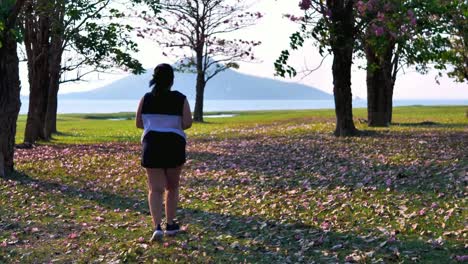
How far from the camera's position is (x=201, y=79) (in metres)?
58.4

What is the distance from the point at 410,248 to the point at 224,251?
2.84 m

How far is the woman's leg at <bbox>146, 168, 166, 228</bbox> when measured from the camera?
9.58 m

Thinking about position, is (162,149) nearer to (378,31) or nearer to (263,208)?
(263,208)

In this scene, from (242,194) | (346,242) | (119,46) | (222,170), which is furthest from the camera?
(119,46)

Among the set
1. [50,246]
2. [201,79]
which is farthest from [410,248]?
[201,79]

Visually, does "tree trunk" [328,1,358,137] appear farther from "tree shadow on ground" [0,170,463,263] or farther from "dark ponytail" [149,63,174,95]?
"dark ponytail" [149,63,174,95]

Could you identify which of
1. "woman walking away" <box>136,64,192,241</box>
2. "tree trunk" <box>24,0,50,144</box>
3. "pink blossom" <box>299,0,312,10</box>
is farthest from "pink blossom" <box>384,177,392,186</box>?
"tree trunk" <box>24,0,50,144</box>

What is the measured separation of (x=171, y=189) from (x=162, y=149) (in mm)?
824

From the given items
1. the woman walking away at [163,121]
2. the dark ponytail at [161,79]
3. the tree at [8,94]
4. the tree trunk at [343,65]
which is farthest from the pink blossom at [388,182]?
the tree at [8,94]

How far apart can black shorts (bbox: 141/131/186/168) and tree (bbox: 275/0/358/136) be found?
12.8 metres

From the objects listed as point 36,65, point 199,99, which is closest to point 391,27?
point 36,65

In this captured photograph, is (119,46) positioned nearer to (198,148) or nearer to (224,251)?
(198,148)

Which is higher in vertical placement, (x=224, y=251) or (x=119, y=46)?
(x=119, y=46)

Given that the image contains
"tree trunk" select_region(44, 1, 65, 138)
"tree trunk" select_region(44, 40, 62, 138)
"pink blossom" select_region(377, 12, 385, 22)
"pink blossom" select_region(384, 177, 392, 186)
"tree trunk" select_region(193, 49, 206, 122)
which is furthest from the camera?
"tree trunk" select_region(193, 49, 206, 122)
